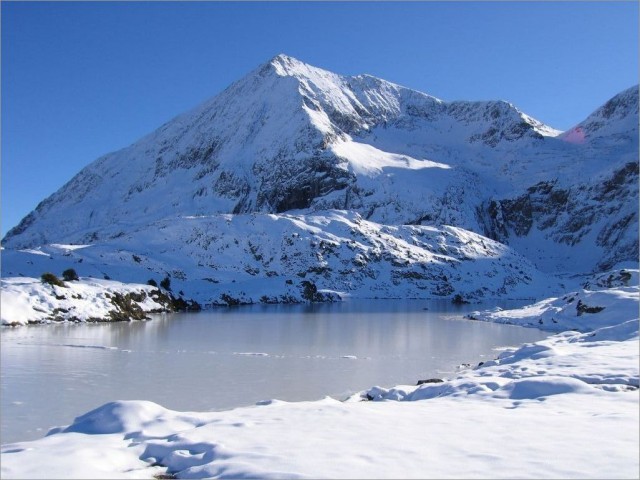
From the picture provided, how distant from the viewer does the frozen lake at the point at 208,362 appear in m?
17.6

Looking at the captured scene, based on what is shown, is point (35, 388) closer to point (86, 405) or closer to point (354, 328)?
point (86, 405)

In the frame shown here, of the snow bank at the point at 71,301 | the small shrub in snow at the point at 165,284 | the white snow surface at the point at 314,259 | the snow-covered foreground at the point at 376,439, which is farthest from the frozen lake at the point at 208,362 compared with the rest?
the white snow surface at the point at 314,259

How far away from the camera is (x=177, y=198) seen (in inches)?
7712

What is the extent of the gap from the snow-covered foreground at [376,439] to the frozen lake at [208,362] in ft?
11.4

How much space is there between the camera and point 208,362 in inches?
1017

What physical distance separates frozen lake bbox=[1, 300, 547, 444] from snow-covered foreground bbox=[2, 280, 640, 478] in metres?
3.47

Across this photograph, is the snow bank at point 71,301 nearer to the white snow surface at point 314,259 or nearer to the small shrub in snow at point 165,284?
the small shrub in snow at point 165,284

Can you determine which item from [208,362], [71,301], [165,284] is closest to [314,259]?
[165,284]

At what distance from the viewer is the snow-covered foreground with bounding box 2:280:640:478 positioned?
8727 millimetres

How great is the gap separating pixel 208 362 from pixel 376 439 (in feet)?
54.5

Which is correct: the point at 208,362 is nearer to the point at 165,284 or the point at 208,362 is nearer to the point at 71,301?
the point at 71,301

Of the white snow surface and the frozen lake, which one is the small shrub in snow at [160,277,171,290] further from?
the frozen lake

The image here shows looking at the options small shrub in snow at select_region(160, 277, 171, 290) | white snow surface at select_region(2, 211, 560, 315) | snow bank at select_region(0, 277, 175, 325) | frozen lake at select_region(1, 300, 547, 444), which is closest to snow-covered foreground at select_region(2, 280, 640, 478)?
frozen lake at select_region(1, 300, 547, 444)

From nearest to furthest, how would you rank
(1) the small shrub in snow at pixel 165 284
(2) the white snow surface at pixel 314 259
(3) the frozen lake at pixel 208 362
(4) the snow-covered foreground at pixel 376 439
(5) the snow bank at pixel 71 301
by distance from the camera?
1. (4) the snow-covered foreground at pixel 376 439
2. (3) the frozen lake at pixel 208 362
3. (5) the snow bank at pixel 71 301
4. (1) the small shrub in snow at pixel 165 284
5. (2) the white snow surface at pixel 314 259
